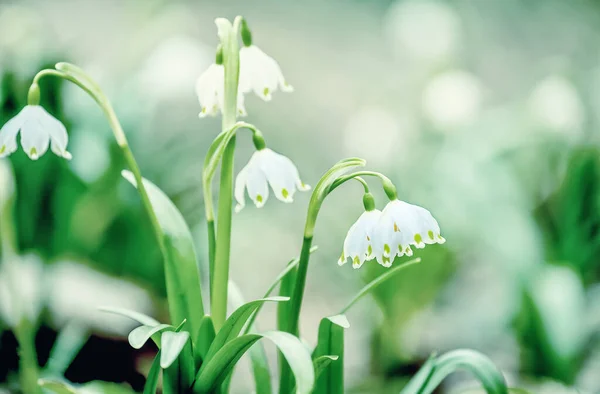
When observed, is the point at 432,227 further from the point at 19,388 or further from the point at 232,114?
the point at 19,388

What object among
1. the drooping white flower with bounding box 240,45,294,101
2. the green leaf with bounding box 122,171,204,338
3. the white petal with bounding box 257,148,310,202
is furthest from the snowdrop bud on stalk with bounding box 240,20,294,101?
the green leaf with bounding box 122,171,204,338

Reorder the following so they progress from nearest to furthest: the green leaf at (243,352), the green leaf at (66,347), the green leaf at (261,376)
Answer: the green leaf at (243,352), the green leaf at (261,376), the green leaf at (66,347)

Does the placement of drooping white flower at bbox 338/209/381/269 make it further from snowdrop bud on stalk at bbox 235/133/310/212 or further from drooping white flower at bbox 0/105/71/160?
drooping white flower at bbox 0/105/71/160

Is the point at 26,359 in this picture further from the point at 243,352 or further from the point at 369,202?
the point at 369,202

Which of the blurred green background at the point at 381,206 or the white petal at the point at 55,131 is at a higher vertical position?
the white petal at the point at 55,131

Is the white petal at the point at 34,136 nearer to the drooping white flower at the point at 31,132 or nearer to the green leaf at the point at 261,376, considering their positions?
the drooping white flower at the point at 31,132

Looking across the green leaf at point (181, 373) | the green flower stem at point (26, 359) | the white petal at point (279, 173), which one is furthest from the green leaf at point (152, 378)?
the green flower stem at point (26, 359)

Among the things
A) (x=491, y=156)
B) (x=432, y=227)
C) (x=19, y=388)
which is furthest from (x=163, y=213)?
(x=491, y=156)
